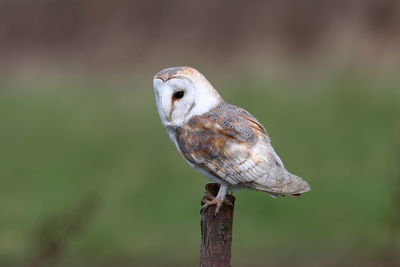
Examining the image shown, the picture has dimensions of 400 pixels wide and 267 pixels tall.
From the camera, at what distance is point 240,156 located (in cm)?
439

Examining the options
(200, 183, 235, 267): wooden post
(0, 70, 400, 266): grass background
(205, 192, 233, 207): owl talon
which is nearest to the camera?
(200, 183, 235, 267): wooden post

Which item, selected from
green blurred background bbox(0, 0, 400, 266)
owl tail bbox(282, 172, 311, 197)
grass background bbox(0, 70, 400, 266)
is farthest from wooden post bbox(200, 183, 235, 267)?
grass background bbox(0, 70, 400, 266)

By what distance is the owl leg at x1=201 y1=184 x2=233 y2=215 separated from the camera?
4.43 m

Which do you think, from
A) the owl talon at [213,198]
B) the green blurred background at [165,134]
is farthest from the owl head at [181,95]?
the green blurred background at [165,134]

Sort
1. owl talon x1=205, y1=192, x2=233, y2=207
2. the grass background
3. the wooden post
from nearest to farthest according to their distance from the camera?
the wooden post, owl talon x1=205, y1=192, x2=233, y2=207, the grass background

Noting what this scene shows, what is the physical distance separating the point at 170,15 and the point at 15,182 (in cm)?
450

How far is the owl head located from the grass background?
3311mm

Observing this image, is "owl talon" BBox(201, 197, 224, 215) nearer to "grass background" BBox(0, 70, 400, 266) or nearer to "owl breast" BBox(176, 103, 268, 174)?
"owl breast" BBox(176, 103, 268, 174)

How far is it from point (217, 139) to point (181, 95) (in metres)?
0.24

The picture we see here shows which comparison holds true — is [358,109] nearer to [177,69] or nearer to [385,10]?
[385,10]

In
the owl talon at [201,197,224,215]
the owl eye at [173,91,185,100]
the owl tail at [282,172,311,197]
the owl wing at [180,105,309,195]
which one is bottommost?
the owl talon at [201,197,224,215]

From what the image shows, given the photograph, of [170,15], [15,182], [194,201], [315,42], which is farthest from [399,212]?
[170,15]

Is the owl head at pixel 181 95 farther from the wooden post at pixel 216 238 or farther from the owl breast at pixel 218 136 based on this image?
the wooden post at pixel 216 238

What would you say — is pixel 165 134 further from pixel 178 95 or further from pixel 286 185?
pixel 286 185
